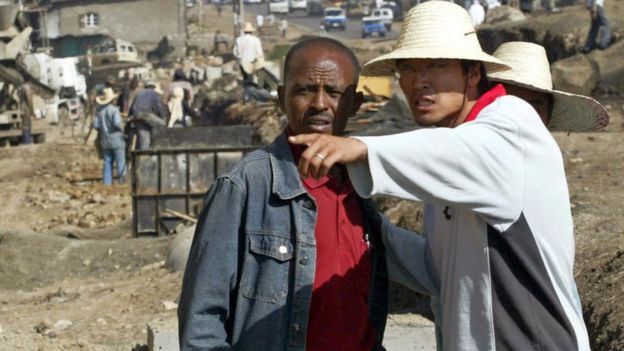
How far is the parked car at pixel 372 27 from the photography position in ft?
202

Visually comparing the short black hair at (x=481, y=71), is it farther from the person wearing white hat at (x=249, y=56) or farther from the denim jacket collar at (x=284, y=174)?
the person wearing white hat at (x=249, y=56)

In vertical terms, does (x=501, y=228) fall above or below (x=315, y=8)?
above

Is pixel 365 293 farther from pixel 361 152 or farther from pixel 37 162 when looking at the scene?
pixel 37 162

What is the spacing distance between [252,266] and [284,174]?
26 centimetres

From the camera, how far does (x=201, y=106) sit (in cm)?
2920

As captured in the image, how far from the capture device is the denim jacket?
131 inches

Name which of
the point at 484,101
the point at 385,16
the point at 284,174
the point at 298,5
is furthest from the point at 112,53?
the point at 484,101

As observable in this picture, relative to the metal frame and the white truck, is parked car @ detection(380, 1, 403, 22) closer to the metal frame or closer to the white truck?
the white truck

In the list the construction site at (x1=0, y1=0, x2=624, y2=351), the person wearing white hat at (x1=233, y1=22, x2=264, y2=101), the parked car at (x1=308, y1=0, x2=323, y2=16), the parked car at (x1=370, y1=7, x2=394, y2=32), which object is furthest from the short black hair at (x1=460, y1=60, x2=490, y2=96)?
the parked car at (x1=308, y1=0, x2=323, y2=16)

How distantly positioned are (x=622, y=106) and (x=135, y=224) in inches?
261

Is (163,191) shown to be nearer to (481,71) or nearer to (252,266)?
(252,266)

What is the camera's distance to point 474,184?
9.07 feet

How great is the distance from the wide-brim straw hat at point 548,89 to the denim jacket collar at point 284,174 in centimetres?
85

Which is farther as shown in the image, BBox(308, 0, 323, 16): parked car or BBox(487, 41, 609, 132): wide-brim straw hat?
BBox(308, 0, 323, 16): parked car
